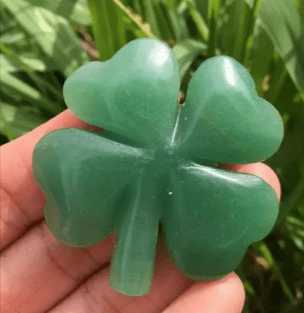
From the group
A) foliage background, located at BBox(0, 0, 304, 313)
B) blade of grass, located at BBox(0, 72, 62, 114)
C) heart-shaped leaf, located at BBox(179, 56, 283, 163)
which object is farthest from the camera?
blade of grass, located at BBox(0, 72, 62, 114)

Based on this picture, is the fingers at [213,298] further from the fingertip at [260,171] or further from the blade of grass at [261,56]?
the blade of grass at [261,56]

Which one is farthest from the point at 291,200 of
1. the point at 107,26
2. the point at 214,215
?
the point at 107,26

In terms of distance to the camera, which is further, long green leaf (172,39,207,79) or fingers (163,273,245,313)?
long green leaf (172,39,207,79)

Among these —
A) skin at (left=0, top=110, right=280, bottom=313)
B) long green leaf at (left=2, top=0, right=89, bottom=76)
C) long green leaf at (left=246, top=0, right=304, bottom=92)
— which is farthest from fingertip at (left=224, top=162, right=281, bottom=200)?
long green leaf at (left=2, top=0, right=89, bottom=76)

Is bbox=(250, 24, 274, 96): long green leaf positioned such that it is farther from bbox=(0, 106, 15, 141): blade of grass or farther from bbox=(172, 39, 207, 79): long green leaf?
bbox=(0, 106, 15, 141): blade of grass

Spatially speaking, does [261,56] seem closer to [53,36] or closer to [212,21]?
[212,21]

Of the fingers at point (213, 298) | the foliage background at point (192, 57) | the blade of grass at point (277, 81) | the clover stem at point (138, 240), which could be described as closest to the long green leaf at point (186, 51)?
the foliage background at point (192, 57)

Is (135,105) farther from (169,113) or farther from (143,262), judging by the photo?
(143,262)
